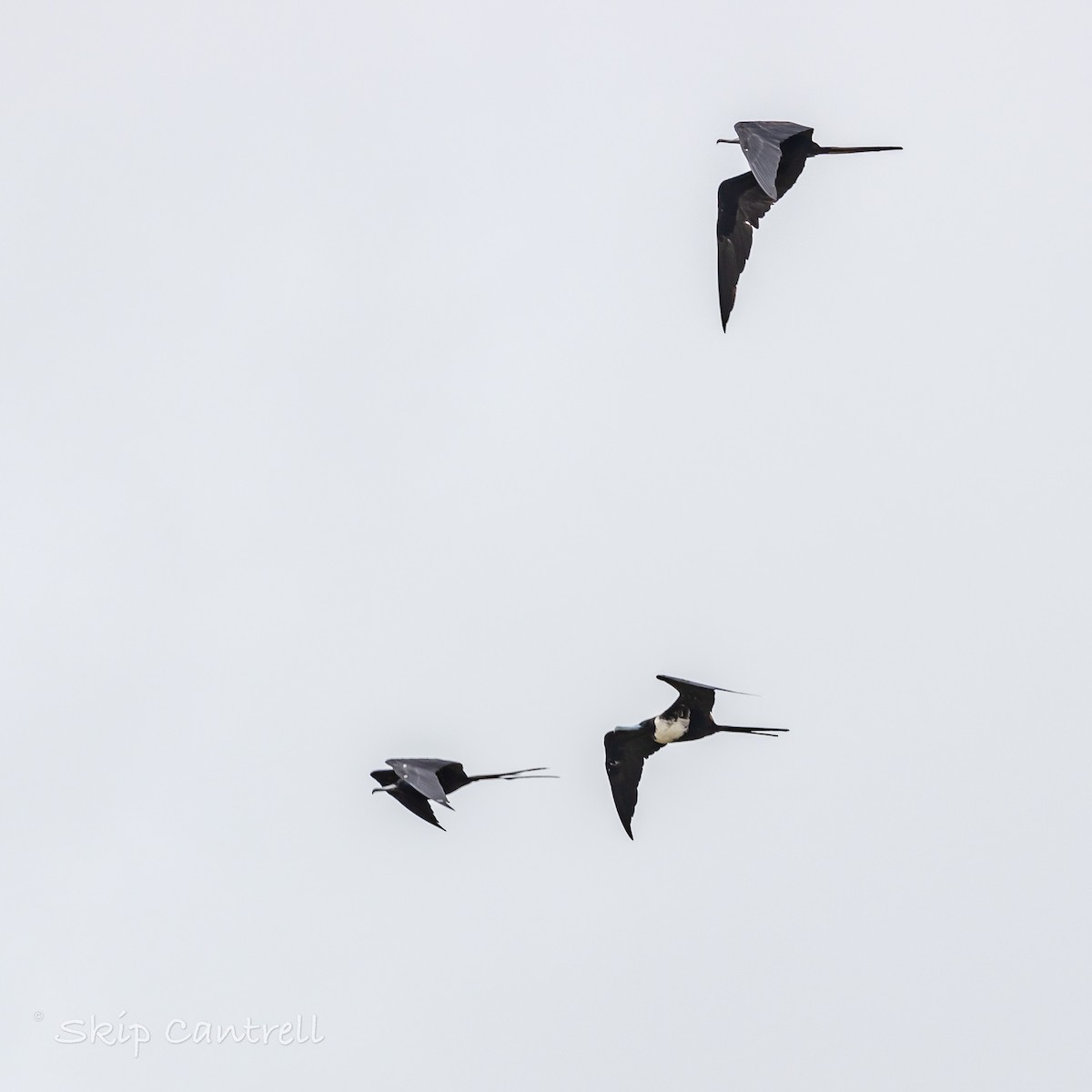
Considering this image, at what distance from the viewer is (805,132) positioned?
2453cm

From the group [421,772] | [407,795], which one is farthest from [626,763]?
[421,772]

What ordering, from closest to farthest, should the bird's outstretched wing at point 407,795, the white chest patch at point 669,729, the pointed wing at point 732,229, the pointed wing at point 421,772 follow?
1. the pointed wing at point 421,772
2. the white chest patch at point 669,729
3. the pointed wing at point 732,229
4. the bird's outstretched wing at point 407,795

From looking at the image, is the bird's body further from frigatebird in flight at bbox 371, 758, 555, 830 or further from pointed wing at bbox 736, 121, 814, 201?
pointed wing at bbox 736, 121, 814, 201

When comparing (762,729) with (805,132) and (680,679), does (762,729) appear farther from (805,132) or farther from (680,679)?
(805,132)

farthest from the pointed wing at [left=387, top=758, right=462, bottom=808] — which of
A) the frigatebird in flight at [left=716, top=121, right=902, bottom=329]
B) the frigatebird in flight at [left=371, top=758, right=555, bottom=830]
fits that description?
the frigatebird in flight at [left=716, top=121, right=902, bottom=329]

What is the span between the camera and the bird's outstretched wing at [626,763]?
2745 centimetres

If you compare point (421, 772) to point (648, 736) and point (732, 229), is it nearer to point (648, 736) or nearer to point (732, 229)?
point (648, 736)

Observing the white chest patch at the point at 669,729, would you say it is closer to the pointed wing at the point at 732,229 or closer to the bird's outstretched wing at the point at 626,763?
the bird's outstretched wing at the point at 626,763

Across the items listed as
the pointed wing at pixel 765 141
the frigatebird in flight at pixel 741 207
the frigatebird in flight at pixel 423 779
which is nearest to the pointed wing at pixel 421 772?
the frigatebird in flight at pixel 423 779

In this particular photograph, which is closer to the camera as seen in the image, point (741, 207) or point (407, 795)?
point (741, 207)

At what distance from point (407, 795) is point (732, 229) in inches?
352

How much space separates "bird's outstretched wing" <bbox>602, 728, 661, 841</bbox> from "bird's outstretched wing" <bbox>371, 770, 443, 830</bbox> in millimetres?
2596

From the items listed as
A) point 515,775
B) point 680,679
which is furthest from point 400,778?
point 680,679

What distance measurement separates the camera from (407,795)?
89.6ft
